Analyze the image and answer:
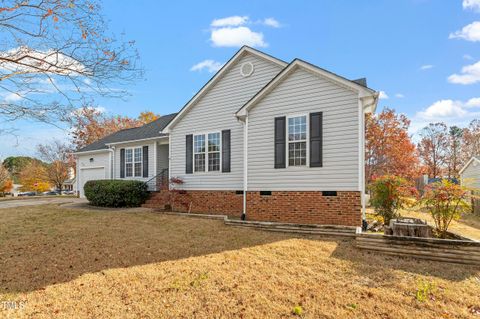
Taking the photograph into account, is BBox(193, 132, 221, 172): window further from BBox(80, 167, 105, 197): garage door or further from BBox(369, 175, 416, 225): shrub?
BBox(80, 167, 105, 197): garage door

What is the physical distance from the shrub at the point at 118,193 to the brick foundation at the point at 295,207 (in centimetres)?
455

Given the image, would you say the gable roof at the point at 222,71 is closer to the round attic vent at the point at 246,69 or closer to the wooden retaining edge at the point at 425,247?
the round attic vent at the point at 246,69

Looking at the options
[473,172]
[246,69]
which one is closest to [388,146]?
[473,172]

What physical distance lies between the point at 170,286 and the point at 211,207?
7829 millimetres

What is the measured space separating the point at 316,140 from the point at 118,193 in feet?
34.0

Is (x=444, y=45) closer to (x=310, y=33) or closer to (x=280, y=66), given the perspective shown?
(x=310, y=33)

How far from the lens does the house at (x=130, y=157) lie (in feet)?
51.7

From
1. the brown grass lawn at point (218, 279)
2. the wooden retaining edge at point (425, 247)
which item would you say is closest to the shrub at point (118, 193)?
the brown grass lawn at point (218, 279)

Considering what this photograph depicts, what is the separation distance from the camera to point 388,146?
2295 cm

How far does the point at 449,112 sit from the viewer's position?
41.9 metres

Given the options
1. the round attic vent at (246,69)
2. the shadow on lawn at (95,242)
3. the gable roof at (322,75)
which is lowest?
the shadow on lawn at (95,242)

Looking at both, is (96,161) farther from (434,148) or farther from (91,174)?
(434,148)

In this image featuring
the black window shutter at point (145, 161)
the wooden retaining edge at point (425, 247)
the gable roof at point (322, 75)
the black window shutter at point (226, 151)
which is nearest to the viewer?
the wooden retaining edge at point (425, 247)

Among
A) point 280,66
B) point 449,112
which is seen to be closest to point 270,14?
point 280,66
